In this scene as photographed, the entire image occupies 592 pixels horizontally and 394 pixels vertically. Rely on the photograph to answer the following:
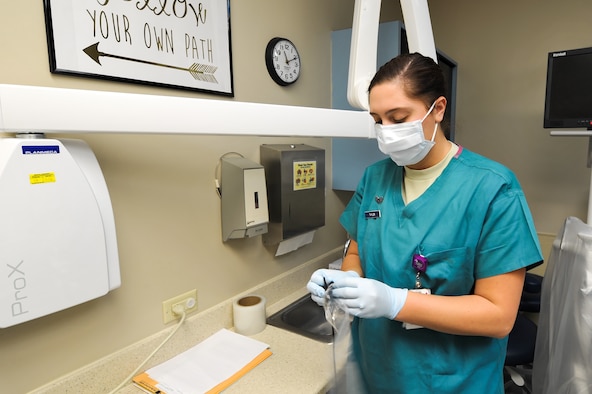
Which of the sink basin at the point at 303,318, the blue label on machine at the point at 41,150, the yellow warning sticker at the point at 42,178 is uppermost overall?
the blue label on machine at the point at 41,150

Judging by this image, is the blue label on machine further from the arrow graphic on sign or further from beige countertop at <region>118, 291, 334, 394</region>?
beige countertop at <region>118, 291, 334, 394</region>

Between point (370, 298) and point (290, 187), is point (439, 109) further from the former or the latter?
point (290, 187)

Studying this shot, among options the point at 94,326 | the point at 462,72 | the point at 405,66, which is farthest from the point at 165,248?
the point at 462,72

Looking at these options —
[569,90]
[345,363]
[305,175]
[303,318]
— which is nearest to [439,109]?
[345,363]

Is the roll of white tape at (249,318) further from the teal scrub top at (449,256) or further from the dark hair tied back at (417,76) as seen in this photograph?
the dark hair tied back at (417,76)

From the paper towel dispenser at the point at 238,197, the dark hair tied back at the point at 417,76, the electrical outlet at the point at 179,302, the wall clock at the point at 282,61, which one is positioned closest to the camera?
the dark hair tied back at the point at 417,76

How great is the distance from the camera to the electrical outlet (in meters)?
1.31

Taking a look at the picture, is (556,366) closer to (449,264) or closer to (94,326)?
(449,264)

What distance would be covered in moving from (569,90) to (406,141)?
1.37 m

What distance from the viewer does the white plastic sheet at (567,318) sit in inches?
43.8

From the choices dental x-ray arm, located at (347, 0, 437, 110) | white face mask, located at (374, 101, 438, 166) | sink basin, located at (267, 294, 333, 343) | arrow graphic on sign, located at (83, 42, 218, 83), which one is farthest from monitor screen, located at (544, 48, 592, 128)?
arrow graphic on sign, located at (83, 42, 218, 83)

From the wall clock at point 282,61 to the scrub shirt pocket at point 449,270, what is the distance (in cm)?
105

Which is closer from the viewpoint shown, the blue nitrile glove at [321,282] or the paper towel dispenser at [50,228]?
the paper towel dispenser at [50,228]

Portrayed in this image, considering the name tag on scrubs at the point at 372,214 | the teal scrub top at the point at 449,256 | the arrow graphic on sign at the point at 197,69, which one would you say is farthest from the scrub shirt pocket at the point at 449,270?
the arrow graphic on sign at the point at 197,69
